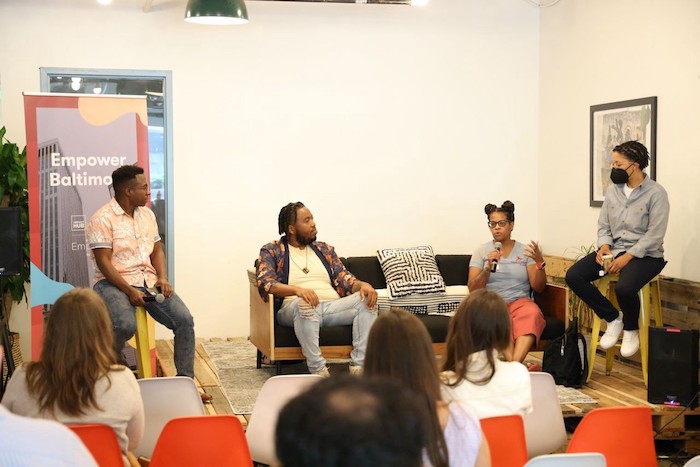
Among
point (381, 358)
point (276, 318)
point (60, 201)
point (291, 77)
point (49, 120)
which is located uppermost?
point (291, 77)

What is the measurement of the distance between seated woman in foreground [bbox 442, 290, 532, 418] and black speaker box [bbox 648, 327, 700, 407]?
8.12 ft

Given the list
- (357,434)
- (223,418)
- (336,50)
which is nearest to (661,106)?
(336,50)

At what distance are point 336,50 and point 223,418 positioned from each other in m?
5.59

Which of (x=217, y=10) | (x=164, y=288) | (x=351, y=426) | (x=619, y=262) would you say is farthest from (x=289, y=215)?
(x=351, y=426)

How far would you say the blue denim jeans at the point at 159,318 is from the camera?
536 centimetres

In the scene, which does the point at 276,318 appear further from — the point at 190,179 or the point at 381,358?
the point at 381,358

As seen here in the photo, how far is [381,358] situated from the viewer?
2422 mm

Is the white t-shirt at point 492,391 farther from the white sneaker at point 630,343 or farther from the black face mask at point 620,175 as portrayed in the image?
the black face mask at point 620,175

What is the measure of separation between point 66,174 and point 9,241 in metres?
0.83

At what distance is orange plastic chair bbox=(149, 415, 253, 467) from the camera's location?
318cm

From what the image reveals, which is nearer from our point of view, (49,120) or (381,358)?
(381,358)

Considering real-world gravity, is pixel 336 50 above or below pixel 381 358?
above

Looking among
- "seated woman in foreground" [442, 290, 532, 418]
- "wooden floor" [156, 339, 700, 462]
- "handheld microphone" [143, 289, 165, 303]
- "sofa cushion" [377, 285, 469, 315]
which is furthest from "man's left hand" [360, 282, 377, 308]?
"seated woman in foreground" [442, 290, 532, 418]

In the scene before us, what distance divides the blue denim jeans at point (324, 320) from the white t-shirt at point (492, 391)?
2805mm
